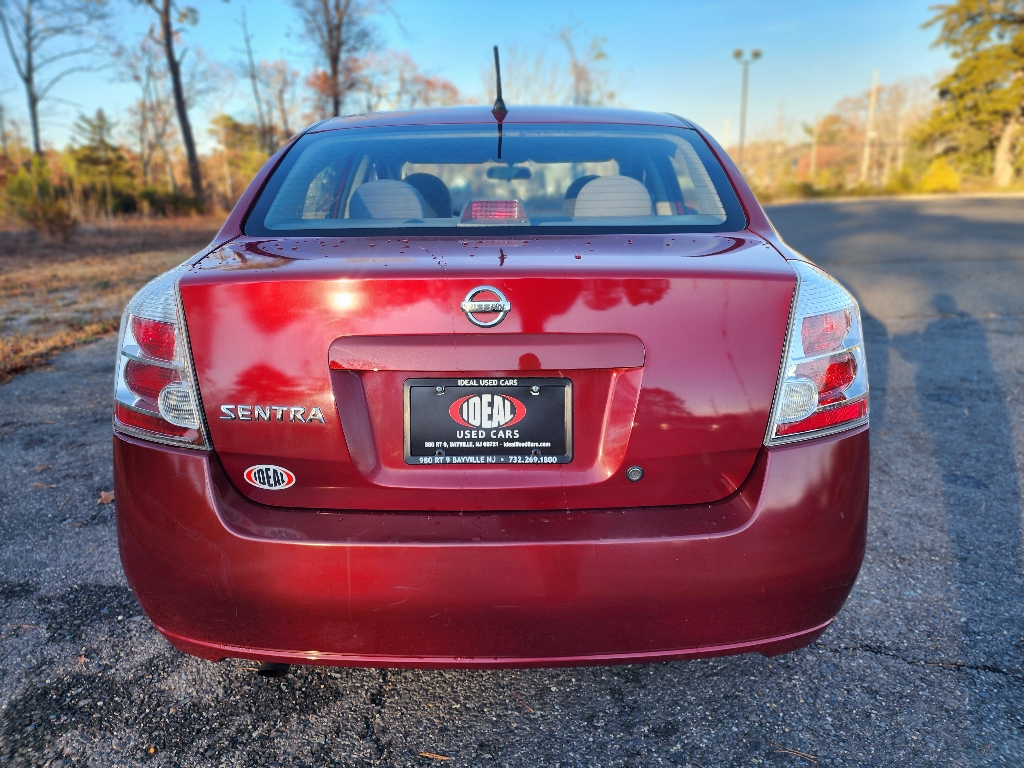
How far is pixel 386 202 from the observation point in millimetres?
2127

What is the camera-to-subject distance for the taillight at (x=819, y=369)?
1552mm

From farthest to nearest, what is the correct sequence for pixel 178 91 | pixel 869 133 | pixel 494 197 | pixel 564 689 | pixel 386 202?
pixel 869 133 → pixel 178 91 → pixel 494 197 → pixel 386 202 → pixel 564 689

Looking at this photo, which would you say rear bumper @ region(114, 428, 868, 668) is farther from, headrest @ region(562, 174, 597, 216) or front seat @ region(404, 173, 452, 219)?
front seat @ region(404, 173, 452, 219)

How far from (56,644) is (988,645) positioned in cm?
282

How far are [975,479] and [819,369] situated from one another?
7.83 feet

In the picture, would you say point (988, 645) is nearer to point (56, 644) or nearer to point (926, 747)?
point (926, 747)

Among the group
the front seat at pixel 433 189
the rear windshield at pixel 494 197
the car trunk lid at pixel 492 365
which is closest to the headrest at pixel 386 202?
the rear windshield at pixel 494 197

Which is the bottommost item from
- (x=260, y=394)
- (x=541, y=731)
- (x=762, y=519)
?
(x=541, y=731)

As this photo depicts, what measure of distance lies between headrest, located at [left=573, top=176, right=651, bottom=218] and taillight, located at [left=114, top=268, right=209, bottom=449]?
1.11m

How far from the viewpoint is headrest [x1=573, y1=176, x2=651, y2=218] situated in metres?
2.10

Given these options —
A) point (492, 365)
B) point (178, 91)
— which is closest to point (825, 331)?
point (492, 365)

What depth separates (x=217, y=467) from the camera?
1.56m

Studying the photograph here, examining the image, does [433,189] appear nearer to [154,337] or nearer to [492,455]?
[154,337]

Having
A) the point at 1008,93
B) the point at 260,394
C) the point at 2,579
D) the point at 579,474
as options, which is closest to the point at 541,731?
the point at 579,474
